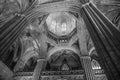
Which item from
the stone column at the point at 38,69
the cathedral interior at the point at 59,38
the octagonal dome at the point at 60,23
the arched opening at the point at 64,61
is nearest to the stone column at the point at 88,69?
the cathedral interior at the point at 59,38

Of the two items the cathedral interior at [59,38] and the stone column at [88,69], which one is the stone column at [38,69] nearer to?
the cathedral interior at [59,38]

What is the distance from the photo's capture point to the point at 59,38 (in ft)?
47.9

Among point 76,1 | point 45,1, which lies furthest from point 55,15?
point 76,1

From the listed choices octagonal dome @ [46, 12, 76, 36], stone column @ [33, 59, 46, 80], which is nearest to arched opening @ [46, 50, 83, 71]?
stone column @ [33, 59, 46, 80]

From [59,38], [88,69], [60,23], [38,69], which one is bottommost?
[38,69]

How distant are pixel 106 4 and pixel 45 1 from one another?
6.18 m

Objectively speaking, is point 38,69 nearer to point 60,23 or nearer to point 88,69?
point 88,69

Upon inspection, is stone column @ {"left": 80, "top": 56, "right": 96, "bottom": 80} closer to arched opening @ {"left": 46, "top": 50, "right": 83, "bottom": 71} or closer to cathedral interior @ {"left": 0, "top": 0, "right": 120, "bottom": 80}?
cathedral interior @ {"left": 0, "top": 0, "right": 120, "bottom": 80}

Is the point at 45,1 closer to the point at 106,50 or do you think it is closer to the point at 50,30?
the point at 50,30

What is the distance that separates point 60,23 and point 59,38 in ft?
9.39

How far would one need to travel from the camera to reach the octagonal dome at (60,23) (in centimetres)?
1508

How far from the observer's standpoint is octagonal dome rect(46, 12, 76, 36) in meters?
15.1

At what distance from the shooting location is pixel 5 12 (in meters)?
11.6

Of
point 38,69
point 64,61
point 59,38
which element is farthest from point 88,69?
point 59,38
